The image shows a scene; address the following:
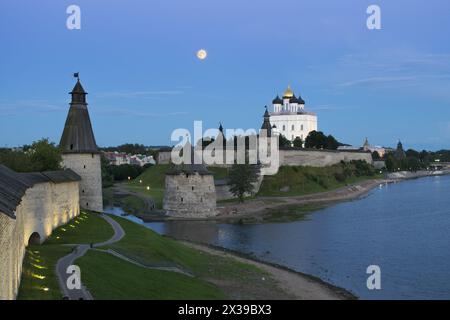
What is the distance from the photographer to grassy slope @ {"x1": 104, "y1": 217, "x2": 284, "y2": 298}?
973 inches

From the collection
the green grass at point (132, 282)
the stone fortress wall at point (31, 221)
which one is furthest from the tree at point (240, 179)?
the green grass at point (132, 282)

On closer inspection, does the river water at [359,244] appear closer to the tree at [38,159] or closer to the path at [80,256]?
the path at [80,256]

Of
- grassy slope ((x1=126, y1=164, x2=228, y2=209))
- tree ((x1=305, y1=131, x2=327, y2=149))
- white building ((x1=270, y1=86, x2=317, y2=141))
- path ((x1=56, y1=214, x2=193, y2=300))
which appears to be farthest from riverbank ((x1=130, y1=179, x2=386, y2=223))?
white building ((x1=270, y1=86, x2=317, y2=141))

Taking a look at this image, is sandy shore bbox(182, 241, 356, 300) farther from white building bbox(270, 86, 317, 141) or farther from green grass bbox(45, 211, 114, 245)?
white building bbox(270, 86, 317, 141)

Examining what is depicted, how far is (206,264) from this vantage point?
29.6 m

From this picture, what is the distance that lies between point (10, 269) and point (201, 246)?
23.8 meters

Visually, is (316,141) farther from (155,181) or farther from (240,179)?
(240,179)

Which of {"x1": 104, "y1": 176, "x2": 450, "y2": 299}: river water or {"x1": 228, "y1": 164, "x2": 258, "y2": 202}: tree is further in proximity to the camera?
{"x1": 228, "y1": 164, "x2": 258, "y2": 202}: tree

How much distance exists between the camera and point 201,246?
3725cm

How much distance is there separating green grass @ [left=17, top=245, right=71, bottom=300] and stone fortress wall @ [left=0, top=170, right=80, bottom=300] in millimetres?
316

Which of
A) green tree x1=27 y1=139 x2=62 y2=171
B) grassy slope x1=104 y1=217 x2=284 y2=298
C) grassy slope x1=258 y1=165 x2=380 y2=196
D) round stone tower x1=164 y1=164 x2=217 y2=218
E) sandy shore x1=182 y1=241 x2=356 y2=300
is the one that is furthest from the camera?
grassy slope x1=258 y1=165 x2=380 y2=196

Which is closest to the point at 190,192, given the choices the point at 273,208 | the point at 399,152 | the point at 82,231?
the point at 273,208
